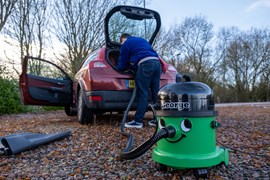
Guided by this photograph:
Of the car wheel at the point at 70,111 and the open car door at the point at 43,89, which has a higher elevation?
the open car door at the point at 43,89

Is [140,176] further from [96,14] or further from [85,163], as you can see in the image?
[96,14]

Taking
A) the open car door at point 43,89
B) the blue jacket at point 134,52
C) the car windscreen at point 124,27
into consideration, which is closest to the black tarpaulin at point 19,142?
the blue jacket at point 134,52

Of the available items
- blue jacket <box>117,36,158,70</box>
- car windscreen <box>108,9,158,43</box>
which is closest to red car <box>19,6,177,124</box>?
blue jacket <box>117,36,158,70</box>

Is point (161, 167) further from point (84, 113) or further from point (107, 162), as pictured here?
point (84, 113)

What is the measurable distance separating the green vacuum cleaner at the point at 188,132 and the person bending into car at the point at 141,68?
1.57m

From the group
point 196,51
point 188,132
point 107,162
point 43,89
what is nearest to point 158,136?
point 188,132

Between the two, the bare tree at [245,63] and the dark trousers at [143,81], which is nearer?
the dark trousers at [143,81]

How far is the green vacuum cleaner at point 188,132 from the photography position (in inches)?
78.2

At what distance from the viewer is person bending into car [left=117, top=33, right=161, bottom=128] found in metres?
3.69

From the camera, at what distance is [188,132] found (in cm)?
202

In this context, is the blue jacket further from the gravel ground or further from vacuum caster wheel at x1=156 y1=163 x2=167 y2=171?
vacuum caster wheel at x1=156 y1=163 x2=167 y2=171

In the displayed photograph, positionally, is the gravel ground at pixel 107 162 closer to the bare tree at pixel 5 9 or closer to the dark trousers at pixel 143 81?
the dark trousers at pixel 143 81

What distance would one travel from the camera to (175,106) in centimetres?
206

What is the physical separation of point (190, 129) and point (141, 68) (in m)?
1.81
